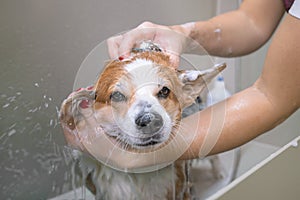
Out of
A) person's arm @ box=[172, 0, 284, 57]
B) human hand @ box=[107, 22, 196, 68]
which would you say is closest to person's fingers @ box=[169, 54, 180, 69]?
human hand @ box=[107, 22, 196, 68]

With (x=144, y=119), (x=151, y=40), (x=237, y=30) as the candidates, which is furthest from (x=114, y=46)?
(x=237, y=30)

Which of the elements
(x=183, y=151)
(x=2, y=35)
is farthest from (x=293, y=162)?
(x=2, y=35)

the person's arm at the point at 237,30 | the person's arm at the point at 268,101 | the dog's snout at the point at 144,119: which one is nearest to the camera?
the dog's snout at the point at 144,119

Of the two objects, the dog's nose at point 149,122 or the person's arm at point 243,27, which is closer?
the dog's nose at point 149,122

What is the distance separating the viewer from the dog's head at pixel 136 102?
1.49 ft

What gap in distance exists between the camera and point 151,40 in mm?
589

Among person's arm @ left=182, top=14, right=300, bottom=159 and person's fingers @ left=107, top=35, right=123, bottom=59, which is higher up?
person's fingers @ left=107, top=35, right=123, bottom=59

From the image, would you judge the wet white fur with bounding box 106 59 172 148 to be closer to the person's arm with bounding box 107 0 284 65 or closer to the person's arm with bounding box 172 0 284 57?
the person's arm with bounding box 107 0 284 65

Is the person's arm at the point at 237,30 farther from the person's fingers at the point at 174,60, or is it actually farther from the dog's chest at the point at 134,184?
the dog's chest at the point at 134,184

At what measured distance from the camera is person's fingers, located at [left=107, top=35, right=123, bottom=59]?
55 centimetres

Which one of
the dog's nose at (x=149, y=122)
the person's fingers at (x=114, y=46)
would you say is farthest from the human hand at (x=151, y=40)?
the dog's nose at (x=149, y=122)

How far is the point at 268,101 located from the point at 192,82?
5.1 inches

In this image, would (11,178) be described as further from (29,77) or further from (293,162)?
(293,162)

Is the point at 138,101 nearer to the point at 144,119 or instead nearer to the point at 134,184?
the point at 144,119
